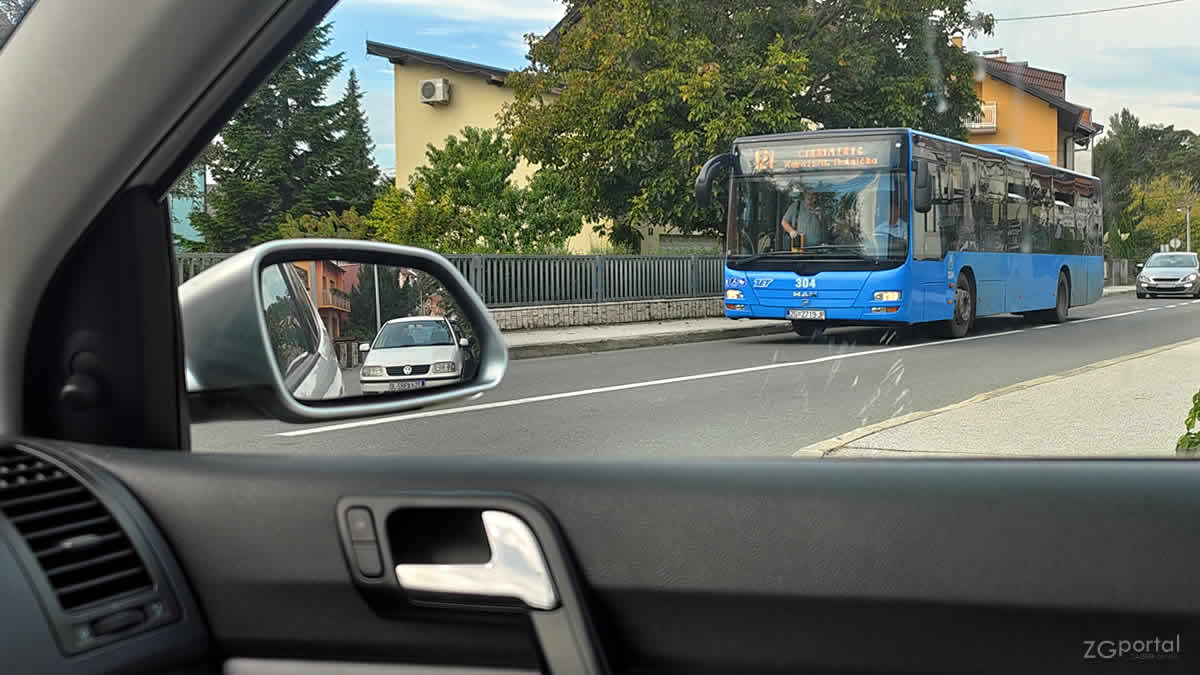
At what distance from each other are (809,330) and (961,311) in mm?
257

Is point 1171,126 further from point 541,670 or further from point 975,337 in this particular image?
point 541,670

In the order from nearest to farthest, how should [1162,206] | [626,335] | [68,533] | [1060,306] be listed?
[68,533]
[1162,206]
[1060,306]
[626,335]

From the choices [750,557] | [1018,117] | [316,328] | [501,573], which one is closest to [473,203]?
[316,328]

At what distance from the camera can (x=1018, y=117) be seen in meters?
1.52

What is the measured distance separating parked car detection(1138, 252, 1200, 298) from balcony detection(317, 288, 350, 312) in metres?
1.18

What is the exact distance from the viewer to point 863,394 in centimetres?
165

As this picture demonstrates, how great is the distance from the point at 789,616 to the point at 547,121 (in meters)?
0.79

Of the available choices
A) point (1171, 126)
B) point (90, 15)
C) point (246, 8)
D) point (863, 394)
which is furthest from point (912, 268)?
point (90, 15)

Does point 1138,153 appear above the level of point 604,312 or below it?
above

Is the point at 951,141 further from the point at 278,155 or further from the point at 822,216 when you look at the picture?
the point at 278,155

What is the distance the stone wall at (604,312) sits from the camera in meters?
1.71

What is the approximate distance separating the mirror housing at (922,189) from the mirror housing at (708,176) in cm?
29

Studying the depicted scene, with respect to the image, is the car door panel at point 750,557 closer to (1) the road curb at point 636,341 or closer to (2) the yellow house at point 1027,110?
(1) the road curb at point 636,341

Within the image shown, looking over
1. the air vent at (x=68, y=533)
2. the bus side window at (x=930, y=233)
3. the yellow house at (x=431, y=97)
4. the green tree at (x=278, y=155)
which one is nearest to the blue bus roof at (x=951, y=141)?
the bus side window at (x=930, y=233)
